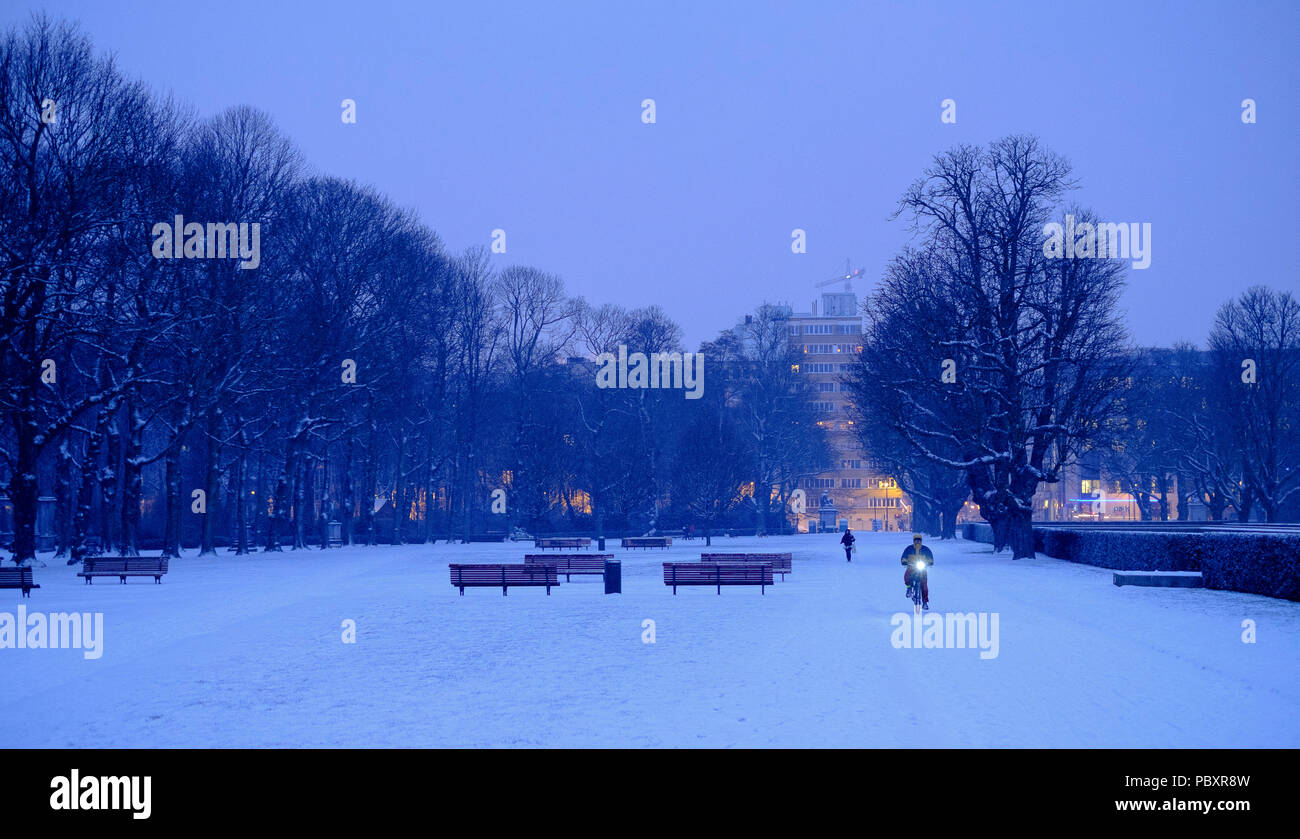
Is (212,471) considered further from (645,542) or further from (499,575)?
(645,542)

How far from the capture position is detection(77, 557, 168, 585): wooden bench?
3186 centimetres

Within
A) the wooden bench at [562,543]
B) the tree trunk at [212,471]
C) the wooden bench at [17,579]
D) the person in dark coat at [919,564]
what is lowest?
the wooden bench at [562,543]

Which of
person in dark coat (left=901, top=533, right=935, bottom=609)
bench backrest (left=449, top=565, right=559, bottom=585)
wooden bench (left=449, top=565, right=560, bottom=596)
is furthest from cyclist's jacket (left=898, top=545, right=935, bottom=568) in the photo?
bench backrest (left=449, top=565, right=559, bottom=585)

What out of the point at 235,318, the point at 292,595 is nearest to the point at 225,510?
the point at 235,318

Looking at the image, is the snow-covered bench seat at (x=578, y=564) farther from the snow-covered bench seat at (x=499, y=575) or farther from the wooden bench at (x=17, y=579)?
the wooden bench at (x=17, y=579)

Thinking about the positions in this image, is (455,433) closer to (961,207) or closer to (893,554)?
(893,554)

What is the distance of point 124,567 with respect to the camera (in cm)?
3225

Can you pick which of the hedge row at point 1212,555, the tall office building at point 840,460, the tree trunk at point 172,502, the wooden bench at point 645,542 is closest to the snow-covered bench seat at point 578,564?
the hedge row at point 1212,555

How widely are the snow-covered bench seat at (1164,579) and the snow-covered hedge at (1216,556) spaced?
0.27m

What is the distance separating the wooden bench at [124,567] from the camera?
3186cm

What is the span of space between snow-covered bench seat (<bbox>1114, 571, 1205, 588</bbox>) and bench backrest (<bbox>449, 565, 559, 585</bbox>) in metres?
14.4

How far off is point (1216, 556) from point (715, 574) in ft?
39.7

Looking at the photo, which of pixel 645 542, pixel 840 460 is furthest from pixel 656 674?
pixel 840 460
